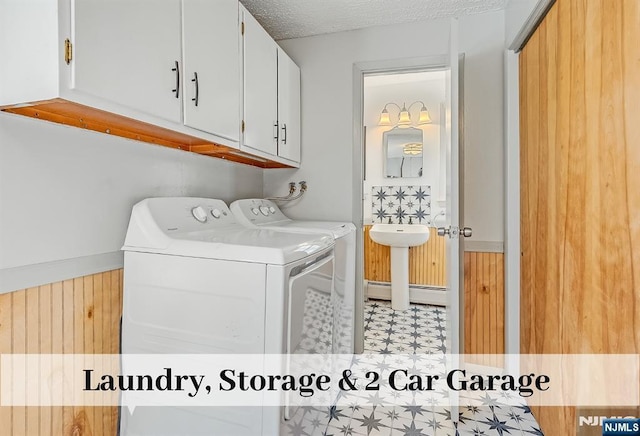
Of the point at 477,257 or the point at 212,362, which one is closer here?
the point at 212,362

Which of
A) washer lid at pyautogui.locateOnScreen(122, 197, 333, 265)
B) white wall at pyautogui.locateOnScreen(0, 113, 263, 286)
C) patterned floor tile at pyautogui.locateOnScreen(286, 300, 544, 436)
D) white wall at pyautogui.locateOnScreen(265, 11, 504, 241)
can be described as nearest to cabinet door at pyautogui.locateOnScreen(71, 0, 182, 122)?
white wall at pyautogui.locateOnScreen(0, 113, 263, 286)

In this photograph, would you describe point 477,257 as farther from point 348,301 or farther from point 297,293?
point 297,293

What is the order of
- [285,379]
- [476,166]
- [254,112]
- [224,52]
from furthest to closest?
[476,166]
[254,112]
[224,52]
[285,379]

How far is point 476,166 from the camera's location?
6.95ft

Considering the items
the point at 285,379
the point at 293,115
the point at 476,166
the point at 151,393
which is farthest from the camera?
the point at 293,115

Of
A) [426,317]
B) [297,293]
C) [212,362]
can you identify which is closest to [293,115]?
[297,293]

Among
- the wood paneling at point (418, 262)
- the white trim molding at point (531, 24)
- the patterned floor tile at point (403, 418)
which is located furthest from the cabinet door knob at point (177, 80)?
the wood paneling at point (418, 262)

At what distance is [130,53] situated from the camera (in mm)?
1053

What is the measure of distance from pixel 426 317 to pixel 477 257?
4.07 feet

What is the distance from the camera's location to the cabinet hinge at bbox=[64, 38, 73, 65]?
33.8 inches

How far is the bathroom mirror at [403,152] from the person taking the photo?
3633 millimetres

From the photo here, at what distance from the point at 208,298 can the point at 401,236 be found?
2.37 metres

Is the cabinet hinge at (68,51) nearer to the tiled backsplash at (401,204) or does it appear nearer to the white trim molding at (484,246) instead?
the white trim molding at (484,246)

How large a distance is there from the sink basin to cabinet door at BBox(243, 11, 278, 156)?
165cm
